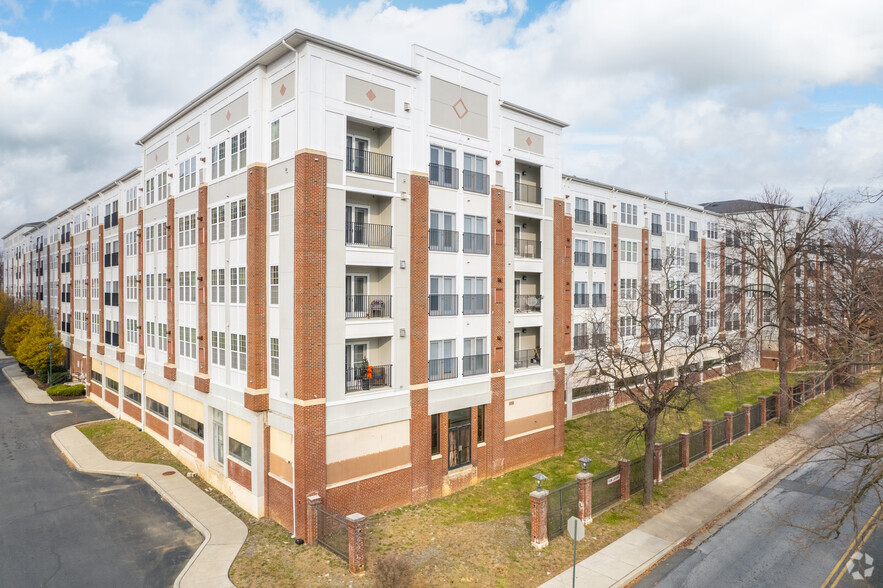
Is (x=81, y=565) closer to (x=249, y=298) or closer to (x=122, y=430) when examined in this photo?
(x=249, y=298)

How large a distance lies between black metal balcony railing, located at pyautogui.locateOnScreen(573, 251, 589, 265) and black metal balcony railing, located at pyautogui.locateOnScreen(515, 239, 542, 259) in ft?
32.4

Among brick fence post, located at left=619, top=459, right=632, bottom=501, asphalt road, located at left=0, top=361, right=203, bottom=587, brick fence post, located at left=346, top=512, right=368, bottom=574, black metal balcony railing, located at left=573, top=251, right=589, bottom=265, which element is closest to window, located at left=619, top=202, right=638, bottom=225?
black metal balcony railing, located at left=573, top=251, right=589, bottom=265

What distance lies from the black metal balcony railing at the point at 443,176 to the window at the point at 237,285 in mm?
9112

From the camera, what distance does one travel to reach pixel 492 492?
22891 millimetres

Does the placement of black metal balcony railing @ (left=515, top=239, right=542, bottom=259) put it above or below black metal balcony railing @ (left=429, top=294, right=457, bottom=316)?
above

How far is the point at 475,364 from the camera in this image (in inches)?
950

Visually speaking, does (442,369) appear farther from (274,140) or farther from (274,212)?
(274,140)

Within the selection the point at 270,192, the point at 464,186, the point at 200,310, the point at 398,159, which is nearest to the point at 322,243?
the point at 270,192

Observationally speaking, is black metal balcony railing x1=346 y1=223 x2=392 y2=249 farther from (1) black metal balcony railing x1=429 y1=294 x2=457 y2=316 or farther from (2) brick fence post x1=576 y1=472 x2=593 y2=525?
(2) brick fence post x1=576 y1=472 x2=593 y2=525

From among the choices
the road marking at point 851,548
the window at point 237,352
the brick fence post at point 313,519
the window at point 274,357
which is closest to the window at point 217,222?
the window at point 237,352

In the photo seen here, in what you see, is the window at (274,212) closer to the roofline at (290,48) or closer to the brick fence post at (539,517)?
the roofline at (290,48)

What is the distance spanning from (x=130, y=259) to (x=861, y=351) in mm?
38982

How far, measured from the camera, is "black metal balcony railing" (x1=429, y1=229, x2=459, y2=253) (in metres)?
22.7

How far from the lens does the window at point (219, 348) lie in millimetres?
23203
